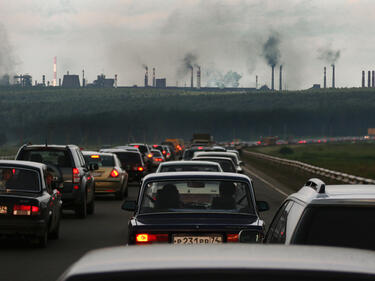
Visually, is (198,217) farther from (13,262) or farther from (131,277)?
(131,277)

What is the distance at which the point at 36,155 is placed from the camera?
878 inches

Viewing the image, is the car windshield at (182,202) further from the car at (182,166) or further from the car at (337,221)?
the car at (182,166)

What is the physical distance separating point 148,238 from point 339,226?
3.74 meters

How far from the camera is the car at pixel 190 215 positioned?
10.5 meters

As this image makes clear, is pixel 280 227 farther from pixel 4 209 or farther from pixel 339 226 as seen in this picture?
pixel 4 209

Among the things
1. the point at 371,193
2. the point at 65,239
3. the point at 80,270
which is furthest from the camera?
the point at 65,239

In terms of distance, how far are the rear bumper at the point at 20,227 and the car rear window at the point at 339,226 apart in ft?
30.3

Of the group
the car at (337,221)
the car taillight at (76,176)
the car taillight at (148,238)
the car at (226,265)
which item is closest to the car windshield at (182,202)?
the car taillight at (148,238)

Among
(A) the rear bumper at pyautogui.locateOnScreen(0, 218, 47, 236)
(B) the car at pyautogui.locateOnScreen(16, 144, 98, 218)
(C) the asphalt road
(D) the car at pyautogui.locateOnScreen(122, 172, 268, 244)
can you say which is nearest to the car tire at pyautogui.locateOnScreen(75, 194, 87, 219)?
(B) the car at pyautogui.locateOnScreen(16, 144, 98, 218)

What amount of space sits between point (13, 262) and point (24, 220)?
5.02 ft

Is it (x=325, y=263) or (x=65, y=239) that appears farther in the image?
(x=65, y=239)

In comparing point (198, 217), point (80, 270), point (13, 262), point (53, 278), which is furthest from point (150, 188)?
point (80, 270)

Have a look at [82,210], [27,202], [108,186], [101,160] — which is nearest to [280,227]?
[27,202]

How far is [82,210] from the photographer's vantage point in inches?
896
